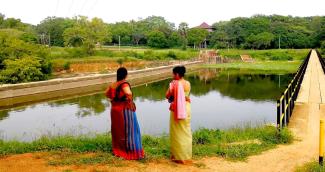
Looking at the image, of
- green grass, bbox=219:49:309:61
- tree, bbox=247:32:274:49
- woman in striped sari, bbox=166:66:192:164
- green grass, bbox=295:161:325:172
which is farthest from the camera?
tree, bbox=247:32:274:49

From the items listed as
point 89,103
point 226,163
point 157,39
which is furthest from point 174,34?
point 226,163

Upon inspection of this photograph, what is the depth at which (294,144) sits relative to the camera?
7789 millimetres

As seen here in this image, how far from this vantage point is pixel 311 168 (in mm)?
5980

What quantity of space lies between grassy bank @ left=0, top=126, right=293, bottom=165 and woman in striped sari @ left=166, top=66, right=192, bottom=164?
428 mm

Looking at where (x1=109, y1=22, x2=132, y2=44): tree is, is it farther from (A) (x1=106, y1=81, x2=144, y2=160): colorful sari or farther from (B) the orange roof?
(A) (x1=106, y1=81, x2=144, y2=160): colorful sari

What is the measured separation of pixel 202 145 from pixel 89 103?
49.3 feet

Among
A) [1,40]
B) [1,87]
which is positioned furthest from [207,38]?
[1,87]

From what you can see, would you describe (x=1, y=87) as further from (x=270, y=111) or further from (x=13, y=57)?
(x=270, y=111)

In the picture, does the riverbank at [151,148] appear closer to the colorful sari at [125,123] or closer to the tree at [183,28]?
the colorful sari at [125,123]

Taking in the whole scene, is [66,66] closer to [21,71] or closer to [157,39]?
[21,71]

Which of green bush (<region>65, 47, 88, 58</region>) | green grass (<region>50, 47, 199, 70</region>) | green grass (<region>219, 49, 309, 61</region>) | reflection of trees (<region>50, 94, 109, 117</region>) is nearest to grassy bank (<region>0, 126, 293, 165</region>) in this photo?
reflection of trees (<region>50, 94, 109, 117</region>)

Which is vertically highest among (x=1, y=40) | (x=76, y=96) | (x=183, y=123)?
(x=1, y=40)

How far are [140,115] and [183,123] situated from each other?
10791 millimetres

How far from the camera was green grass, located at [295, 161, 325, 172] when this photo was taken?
5.82 m
